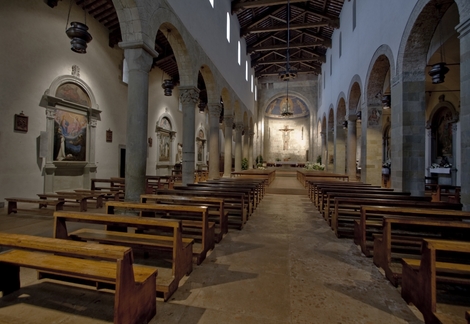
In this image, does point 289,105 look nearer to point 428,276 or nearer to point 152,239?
point 152,239

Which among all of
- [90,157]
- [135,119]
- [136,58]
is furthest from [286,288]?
[90,157]

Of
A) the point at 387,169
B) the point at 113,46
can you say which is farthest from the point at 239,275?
the point at 387,169

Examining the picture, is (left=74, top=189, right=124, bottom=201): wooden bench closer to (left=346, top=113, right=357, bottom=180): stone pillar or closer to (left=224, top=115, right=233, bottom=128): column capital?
(left=224, top=115, right=233, bottom=128): column capital

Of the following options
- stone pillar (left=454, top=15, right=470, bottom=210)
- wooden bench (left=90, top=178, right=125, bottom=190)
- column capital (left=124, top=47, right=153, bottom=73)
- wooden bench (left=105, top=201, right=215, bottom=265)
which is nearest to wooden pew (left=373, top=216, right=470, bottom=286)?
stone pillar (left=454, top=15, right=470, bottom=210)

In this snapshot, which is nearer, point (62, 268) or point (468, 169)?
point (62, 268)

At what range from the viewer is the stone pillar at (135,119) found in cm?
509

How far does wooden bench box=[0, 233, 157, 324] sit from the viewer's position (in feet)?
5.25

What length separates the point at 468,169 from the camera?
13.4 ft

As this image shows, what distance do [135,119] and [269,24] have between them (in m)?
16.5

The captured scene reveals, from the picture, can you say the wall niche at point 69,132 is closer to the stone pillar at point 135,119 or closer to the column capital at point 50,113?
the column capital at point 50,113

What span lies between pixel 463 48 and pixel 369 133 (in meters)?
5.24

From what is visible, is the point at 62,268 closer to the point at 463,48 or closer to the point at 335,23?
the point at 463,48

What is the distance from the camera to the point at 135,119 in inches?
200

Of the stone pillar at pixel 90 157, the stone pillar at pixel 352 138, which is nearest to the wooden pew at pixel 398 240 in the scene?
the stone pillar at pixel 352 138
